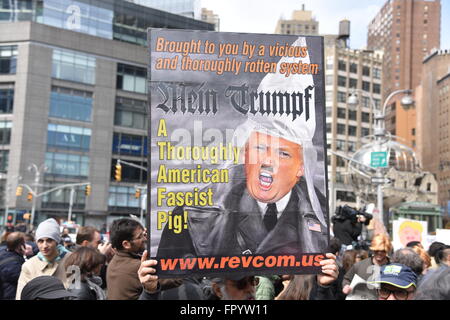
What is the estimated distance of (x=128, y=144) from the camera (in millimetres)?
59844

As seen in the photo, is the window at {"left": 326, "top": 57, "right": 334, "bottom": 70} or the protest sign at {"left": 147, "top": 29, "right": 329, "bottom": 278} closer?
the protest sign at {"left": 147, "top": 29, "right": 329, "bottom": 278}

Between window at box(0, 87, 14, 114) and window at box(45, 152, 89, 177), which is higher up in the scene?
window at box(0, 87, 14, 114)

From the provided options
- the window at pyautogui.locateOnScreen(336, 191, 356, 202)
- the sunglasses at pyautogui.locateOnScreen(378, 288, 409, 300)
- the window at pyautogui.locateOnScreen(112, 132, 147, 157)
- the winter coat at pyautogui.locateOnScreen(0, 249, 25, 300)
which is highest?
the window at pyautogui.locateOnScreen(112, 132, 147, 157)

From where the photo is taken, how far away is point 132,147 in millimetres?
59969

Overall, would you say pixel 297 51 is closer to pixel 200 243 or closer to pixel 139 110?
pixel 200 243

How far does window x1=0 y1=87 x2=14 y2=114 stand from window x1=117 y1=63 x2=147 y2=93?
11.6 m

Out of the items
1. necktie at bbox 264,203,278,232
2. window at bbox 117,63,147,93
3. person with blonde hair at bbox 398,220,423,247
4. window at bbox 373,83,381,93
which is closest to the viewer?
necktie at bbox 264,203,278,232

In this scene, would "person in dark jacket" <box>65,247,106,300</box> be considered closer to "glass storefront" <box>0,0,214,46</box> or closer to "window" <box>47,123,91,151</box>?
"glass storefront" <box>0,0,214,46</box>

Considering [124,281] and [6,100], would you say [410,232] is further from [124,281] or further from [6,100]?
[6,100]

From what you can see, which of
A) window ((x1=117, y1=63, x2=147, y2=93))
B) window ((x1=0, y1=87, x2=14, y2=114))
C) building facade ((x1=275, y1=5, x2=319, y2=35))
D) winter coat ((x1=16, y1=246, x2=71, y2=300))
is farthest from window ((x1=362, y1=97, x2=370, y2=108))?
winter coat ((x1=16, y1=246, x2=71, y2=300))

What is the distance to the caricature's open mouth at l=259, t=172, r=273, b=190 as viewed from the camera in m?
3.36

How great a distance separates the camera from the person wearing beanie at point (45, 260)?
16.9 ft

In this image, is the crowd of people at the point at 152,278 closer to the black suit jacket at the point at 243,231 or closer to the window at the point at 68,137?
the black suit jacket at the point at 243,231

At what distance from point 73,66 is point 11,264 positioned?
5478cm
